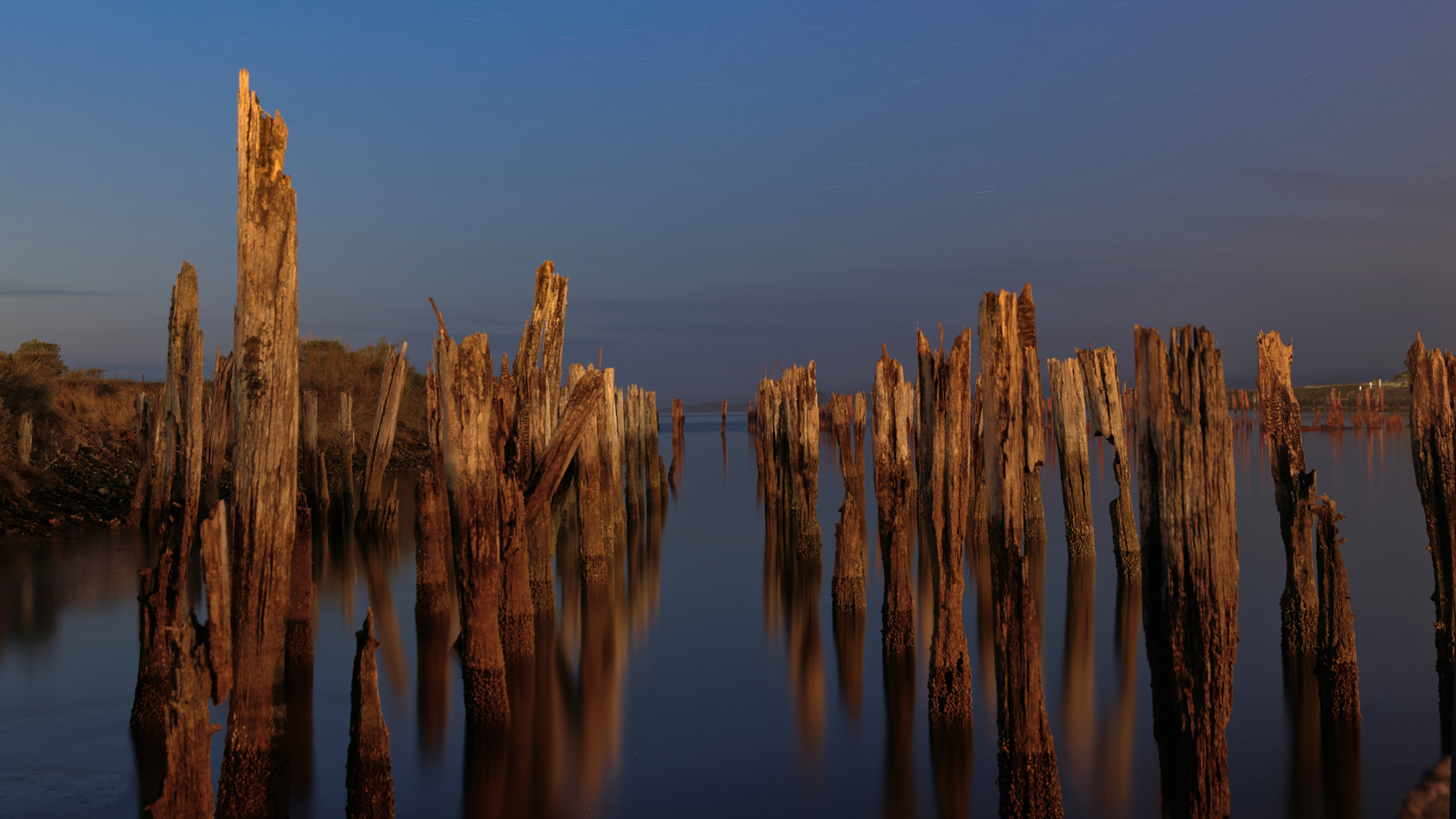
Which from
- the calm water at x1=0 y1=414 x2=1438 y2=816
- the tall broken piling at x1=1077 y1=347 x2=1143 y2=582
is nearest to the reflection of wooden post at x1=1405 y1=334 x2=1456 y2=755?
the calm water at x1=0 y1=414 x2=1438 y2=816

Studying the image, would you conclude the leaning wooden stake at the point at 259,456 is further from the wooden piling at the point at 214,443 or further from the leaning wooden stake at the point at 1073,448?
the leaning wooden stake at the point at 1073,448

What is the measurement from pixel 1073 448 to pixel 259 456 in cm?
918

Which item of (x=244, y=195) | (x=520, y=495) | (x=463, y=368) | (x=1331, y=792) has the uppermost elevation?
(x=244, y=195)

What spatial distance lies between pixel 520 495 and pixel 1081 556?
799 cm

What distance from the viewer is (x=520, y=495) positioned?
639 cm

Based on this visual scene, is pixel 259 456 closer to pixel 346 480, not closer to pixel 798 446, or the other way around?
pixel 798 446

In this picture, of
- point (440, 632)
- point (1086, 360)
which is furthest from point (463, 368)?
point (1086, 360)

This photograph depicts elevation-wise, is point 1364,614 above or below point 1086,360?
below

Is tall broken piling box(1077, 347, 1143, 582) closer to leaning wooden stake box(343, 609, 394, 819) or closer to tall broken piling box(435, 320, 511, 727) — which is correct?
tall broken piling box(435, 320, 511, 727)

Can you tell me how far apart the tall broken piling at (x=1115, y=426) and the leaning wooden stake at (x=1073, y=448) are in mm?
270

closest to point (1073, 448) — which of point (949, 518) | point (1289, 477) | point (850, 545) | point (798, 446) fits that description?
point (798, 446)

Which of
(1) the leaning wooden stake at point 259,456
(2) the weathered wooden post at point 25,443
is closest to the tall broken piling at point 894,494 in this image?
(1) the leaning wooden stake at point 259,456

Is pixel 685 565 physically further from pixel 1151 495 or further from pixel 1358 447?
pixel 1358 447

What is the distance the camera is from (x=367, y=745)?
4422mm
